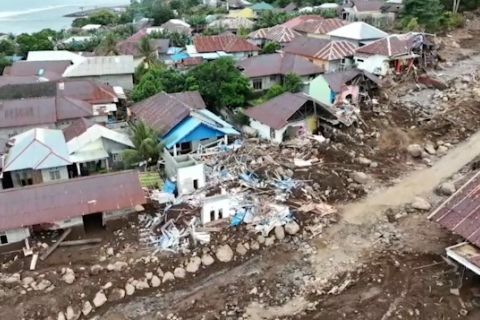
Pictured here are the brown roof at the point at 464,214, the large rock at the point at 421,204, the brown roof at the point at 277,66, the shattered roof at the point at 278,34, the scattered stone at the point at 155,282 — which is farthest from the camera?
the shattered roof at the point at 278,34

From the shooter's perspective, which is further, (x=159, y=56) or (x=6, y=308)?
(x=159, y=56)

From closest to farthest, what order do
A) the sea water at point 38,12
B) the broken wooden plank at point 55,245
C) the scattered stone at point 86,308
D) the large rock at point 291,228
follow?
1. the scattered stone at point 86,308
2. the broken wooden plank at point 55,245
3. the large rock at point 291,228
4. the sea water at point 38,12

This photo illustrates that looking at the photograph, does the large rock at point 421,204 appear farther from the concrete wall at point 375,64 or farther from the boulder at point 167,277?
the concrete wall at point 375,64

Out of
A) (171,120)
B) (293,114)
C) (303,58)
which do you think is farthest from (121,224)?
(303,58)

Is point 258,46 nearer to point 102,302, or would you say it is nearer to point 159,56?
point 159,56

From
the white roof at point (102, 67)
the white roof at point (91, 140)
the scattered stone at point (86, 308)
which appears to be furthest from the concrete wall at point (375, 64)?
the scattered stone at point (86, 308)

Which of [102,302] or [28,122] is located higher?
[28,122]

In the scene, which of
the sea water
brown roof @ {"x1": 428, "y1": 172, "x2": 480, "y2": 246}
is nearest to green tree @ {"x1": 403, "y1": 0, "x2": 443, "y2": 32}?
brown roof @ {"x1": 428, "y1": 172, "x2": 480, "y2": 246}
